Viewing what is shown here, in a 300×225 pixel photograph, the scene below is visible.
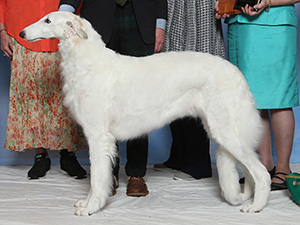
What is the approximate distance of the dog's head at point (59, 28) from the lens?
2598 millimetres

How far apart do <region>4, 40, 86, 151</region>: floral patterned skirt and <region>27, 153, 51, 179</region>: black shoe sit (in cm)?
16

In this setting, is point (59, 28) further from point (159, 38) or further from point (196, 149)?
point (196, 149)

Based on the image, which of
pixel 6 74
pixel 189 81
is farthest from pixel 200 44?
pixel 6 74

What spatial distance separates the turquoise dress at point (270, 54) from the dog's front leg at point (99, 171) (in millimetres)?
1344

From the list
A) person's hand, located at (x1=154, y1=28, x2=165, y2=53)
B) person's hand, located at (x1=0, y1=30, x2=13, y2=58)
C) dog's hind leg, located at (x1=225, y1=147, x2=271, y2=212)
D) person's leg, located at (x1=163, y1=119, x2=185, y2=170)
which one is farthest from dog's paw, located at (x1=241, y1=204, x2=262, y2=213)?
person's hand, located at (x1=0, y1=30, x2=13, y2=58)

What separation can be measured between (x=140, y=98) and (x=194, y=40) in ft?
3.45

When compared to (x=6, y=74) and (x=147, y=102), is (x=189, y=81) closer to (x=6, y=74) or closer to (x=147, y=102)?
(x=147, y=102)

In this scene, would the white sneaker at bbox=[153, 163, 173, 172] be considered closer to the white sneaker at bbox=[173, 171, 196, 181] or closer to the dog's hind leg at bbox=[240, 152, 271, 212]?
the white sneaker at bbox=[173, 171, 196, 181]

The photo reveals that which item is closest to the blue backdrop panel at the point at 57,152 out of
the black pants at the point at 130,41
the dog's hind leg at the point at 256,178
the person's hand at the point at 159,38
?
the black pants at the point at 130,41

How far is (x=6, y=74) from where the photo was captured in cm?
463

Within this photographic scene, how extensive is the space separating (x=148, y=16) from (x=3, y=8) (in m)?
1.56

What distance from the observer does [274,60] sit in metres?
3.12

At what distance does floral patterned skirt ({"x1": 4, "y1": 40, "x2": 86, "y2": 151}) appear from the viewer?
148 inches

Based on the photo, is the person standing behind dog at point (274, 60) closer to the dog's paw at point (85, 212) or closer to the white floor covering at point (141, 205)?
the white floor covering at point (141, 205)
